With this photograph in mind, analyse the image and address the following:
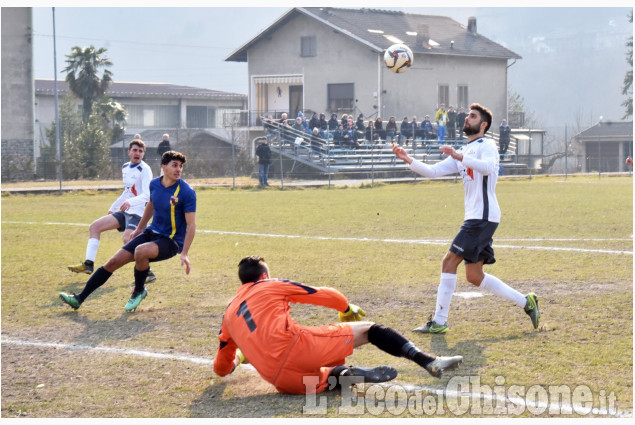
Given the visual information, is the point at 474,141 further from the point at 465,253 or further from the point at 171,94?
the point at 171,94

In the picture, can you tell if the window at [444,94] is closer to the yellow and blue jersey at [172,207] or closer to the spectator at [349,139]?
the spectator at [349,139]

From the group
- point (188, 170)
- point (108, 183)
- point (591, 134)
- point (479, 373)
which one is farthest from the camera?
Answer: point (591, 134)

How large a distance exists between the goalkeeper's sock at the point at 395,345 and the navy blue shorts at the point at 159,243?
3.31m

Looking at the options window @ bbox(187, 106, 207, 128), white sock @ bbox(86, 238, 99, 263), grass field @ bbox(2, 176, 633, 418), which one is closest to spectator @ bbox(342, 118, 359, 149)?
grass field @ bbox(2, 176, 633, 418)

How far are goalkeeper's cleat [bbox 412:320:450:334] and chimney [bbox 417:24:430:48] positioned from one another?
147 ft

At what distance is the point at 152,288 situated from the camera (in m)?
10.3

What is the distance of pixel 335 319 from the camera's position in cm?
820

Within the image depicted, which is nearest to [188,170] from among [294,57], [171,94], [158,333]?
[294,57]

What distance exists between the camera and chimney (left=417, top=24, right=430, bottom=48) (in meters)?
51.0

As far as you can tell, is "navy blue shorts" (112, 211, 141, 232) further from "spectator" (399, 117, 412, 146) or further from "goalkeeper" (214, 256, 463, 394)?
"spectator" (399, 117, 412, 146)

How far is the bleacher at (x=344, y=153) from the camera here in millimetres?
35781

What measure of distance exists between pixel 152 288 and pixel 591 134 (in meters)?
57.4

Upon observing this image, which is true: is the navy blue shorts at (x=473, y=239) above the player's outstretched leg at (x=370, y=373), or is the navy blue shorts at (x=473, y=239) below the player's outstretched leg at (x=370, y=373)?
above

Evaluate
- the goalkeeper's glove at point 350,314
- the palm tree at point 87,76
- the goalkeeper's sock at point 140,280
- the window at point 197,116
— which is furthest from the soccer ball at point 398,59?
the window at point 197,116
